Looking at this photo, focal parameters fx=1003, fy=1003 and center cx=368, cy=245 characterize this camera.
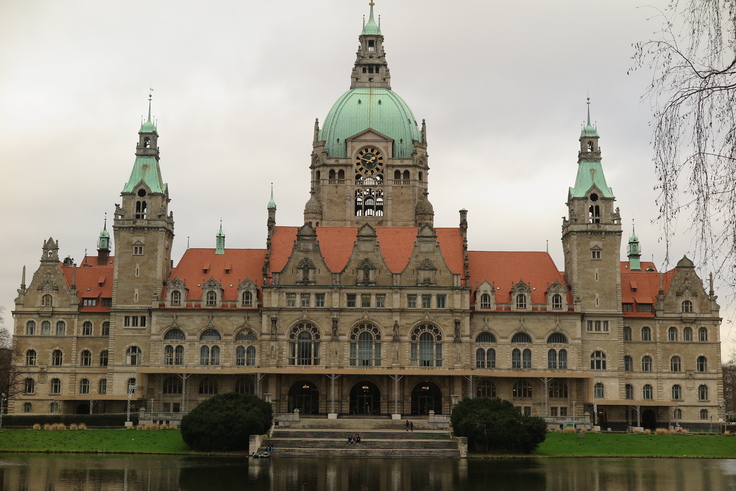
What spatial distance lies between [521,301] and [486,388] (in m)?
8.74

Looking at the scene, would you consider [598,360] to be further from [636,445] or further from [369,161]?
[369,161]

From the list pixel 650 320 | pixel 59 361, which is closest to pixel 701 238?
pixel 650 320

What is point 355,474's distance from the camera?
56531 millimetres

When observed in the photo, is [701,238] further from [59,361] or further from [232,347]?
[59,361]

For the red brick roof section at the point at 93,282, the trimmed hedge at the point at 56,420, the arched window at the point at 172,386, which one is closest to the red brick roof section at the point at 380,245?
the arched window at the point at 172,386

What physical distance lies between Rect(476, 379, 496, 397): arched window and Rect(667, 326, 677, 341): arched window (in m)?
18.0

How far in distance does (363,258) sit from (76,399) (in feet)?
95.6

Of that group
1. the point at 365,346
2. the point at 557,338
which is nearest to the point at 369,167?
the point at 365,346

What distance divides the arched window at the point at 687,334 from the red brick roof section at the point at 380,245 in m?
22.0

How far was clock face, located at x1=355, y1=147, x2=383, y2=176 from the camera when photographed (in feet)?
356

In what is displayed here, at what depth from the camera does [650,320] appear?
95.3 metres

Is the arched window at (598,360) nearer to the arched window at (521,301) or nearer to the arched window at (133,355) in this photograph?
the arched window at (521,301)

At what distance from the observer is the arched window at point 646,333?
9531 centimetres

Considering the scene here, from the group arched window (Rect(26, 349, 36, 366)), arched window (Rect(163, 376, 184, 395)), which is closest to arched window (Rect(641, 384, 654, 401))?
arched window (Rect(163, 376, 184, 395))
